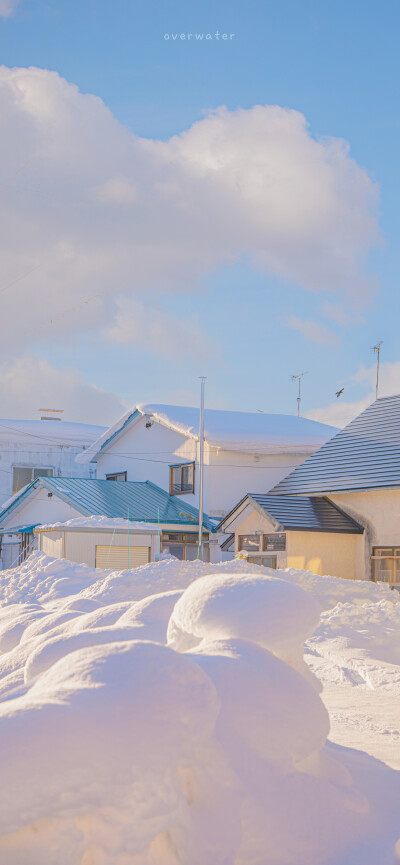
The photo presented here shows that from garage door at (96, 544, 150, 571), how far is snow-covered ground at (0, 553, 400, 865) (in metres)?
16.4

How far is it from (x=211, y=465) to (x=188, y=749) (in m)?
22.9

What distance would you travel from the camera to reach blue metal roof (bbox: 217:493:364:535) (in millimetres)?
18359

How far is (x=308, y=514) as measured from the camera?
19000mm

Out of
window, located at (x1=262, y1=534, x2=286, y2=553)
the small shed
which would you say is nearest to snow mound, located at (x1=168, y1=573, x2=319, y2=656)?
window, located at (x1=262, y1=534, x2=286, y2=553)

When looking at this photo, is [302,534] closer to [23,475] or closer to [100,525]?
[100,525]

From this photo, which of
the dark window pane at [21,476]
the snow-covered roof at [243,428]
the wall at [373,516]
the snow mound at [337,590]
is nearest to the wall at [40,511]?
the dark window pane at [21,476]

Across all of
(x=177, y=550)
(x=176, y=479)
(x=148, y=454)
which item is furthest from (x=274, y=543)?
(x=148, y=454)

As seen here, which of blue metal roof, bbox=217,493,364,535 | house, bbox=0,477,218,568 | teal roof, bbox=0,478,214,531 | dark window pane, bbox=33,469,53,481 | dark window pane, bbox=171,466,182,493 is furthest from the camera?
dark window pane, bbox=33,469,53,481

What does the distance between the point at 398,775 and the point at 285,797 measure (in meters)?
1.38

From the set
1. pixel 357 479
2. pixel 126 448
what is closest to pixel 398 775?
pixel 357 479

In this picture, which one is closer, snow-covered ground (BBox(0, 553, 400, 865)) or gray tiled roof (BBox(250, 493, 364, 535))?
snow-covered ground (BBox(0, 553, 400, 865))

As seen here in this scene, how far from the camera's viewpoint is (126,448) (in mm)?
30484

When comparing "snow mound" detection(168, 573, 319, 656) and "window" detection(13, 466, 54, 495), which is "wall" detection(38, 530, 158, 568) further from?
"snow mound" detection(168, 573, 319, 656)

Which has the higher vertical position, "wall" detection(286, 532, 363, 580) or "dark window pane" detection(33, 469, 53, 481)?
"dark window pane" detection(33, 469, 53, 481)
